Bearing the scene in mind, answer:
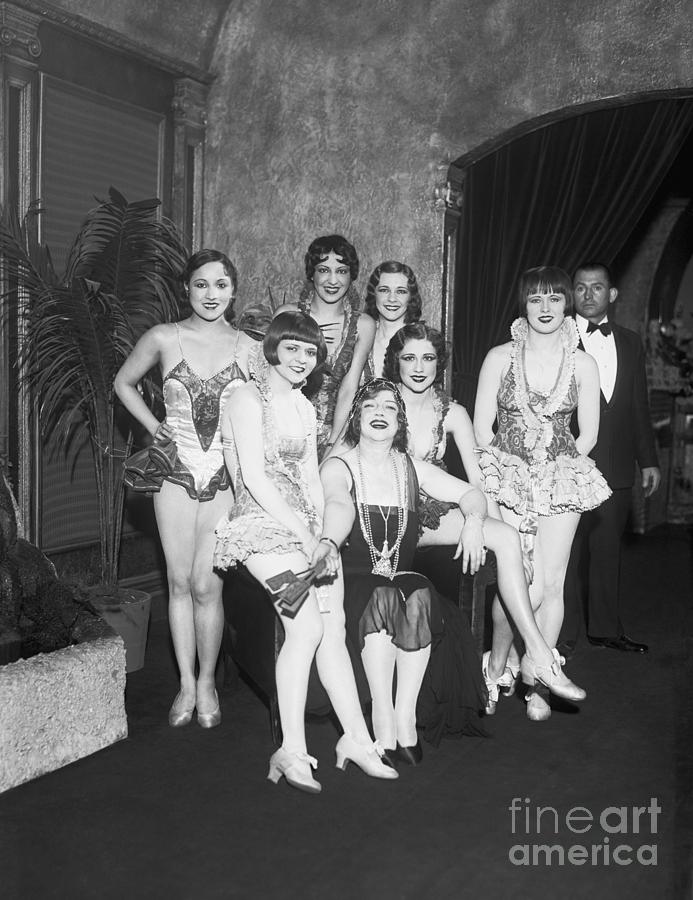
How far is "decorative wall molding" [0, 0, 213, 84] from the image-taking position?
16.7 ft

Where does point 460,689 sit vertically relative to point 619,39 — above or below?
below

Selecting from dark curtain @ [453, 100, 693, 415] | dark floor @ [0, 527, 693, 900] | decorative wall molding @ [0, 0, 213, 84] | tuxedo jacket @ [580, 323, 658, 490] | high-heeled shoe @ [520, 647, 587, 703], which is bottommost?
dark floor @ [0, 527, 693, 900]

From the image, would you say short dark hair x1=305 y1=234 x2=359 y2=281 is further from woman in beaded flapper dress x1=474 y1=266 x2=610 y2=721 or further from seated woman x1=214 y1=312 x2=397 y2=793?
seated woman x1=214 y1=312 x2=397 y2=793

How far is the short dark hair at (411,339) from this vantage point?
4227 mm

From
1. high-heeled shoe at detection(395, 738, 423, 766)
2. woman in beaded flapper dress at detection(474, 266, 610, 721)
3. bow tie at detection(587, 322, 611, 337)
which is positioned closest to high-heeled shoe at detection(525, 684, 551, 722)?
woman in beaded flapper dress at detection(474, 266, 610, 721)

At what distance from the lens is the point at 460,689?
4094 mm

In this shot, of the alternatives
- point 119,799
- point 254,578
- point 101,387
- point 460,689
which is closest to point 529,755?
point 460,689

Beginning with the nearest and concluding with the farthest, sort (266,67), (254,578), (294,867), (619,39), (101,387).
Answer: (294,867)
(254,578)
(101,387)
(619,39)
(266,67)

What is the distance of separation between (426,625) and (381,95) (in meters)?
3.43

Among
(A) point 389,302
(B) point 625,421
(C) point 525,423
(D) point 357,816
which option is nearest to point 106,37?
(A) point 389,302

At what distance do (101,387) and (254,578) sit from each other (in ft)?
4.90

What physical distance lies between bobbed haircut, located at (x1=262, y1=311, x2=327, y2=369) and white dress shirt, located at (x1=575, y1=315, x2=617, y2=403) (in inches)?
81.3

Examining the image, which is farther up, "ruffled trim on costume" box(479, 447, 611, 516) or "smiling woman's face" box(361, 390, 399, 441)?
"smiling woman's face" box(361, 390, 399, 441)

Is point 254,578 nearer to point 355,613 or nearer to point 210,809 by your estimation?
point 355,613
